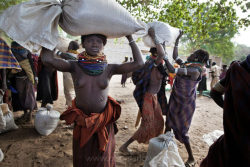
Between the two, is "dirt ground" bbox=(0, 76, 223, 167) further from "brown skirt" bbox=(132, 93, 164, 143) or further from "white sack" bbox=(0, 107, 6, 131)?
"brown skirt" bbox=(132, 93, 164, 143)

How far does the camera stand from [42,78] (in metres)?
4.18

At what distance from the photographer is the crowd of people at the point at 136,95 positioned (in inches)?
A: 43.7

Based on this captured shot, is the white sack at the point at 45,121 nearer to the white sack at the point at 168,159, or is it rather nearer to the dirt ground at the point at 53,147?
the dirt ground at the point at 53,147

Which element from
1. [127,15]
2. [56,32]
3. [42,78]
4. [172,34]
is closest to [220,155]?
[127,15]

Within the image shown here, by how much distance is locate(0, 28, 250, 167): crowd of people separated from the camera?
43.7 inches

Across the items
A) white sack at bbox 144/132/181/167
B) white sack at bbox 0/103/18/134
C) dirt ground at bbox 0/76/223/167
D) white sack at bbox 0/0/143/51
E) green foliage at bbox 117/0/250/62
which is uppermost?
green foliage at bbox 117/0/250/62

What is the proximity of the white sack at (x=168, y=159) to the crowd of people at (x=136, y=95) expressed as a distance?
513 mm

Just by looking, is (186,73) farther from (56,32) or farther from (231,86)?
(56,32)

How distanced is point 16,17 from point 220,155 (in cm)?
183

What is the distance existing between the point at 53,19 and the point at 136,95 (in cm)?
206

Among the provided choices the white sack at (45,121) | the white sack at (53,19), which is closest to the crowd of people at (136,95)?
the white sack at (53,19)

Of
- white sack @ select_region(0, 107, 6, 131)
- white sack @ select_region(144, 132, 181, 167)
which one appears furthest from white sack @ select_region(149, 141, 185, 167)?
white sack @ select_region(0, 107, 6, 131)

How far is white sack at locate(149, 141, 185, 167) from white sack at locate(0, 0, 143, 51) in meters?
1.47

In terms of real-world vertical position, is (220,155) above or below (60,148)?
above
